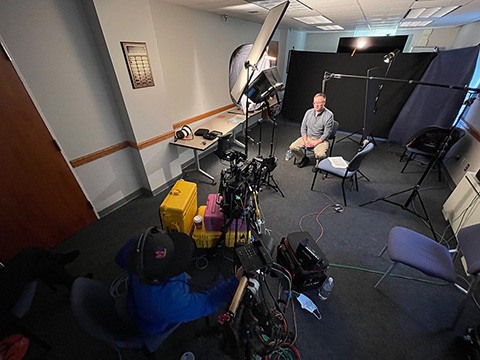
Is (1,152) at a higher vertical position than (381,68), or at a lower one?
lower

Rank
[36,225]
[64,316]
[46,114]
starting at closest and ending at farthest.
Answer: [64,316] → [46,114] → [36,225]

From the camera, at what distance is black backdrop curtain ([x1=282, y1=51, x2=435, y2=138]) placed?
4445mm

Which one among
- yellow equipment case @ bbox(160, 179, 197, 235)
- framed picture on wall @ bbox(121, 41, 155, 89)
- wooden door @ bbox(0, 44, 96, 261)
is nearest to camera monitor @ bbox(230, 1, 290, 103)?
framed picture on wall @ bbox(121, 41, 155, 89)

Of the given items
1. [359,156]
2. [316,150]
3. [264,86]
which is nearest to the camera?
[264,86]

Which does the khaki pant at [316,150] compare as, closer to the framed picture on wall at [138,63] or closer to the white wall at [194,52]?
the white wall at [194,52]

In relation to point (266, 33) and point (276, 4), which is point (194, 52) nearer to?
point (276, 4)

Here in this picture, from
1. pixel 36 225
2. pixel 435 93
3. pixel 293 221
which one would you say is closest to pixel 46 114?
pixel 36 225

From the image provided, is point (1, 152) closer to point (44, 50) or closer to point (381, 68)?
point (44, 50)

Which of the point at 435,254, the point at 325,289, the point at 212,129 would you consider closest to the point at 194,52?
→ the point at 212,129

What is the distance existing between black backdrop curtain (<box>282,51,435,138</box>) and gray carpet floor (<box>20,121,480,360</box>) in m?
2.16

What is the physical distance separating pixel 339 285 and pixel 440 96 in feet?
14.0

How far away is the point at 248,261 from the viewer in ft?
3.14

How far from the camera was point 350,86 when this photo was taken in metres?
5.09

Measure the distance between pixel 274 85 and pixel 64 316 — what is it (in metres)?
3.01
